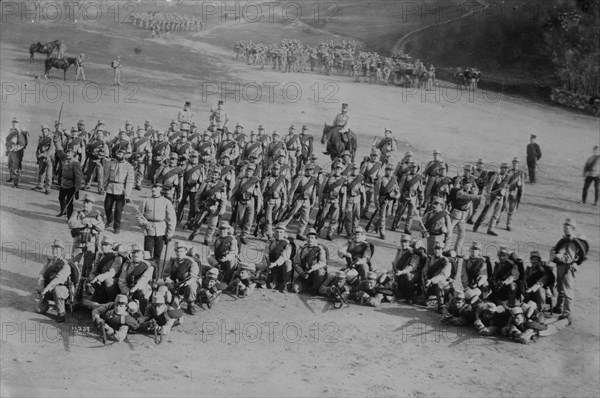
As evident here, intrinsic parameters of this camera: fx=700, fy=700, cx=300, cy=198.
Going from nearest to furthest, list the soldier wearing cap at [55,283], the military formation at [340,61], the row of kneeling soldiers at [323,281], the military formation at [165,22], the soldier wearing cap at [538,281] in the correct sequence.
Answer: the soldier wearing cap at [55,283] → the row of kneeling soldiers at [323,281] → the soldier wearing cap at [538,281] → the military formation at [165,22] → the military formation at [340,61]

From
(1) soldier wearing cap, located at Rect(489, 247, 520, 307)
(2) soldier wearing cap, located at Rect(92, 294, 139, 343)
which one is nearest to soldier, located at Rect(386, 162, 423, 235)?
(1) soldier wearing cap, located at Rect(489, 247, 520, 307)

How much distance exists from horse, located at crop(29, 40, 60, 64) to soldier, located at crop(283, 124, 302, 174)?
1021 centimetres

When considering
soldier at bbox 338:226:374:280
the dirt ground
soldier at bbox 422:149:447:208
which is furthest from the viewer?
soldier at bbox 422:149:447:208

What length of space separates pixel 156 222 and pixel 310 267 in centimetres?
247

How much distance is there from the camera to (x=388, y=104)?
24.5 meters

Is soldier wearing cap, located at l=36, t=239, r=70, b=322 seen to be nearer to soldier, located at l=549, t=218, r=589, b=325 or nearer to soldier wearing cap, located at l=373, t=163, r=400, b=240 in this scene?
soldier wearing cap, located at l=373, t=163, r=400, b=240

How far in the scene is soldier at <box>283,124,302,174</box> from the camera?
15789 mm

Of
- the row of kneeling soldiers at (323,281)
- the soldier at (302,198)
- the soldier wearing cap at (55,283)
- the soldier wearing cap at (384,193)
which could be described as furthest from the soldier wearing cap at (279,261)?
the soldier wearing cap at (384,193)

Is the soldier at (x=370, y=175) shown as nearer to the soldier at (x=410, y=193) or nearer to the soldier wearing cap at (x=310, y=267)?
the soldier at (x=410, y=193)

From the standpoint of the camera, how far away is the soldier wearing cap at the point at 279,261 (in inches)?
413

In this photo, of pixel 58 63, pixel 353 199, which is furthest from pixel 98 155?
pixel 58 63

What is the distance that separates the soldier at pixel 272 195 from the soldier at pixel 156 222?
2.27m

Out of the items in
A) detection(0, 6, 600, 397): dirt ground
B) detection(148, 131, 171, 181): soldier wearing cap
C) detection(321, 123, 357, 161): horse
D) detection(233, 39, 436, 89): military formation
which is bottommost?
detection(0, 6, 600, 397): dirt ground

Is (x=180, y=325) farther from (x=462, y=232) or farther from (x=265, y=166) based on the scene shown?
(x=265, y=166)
